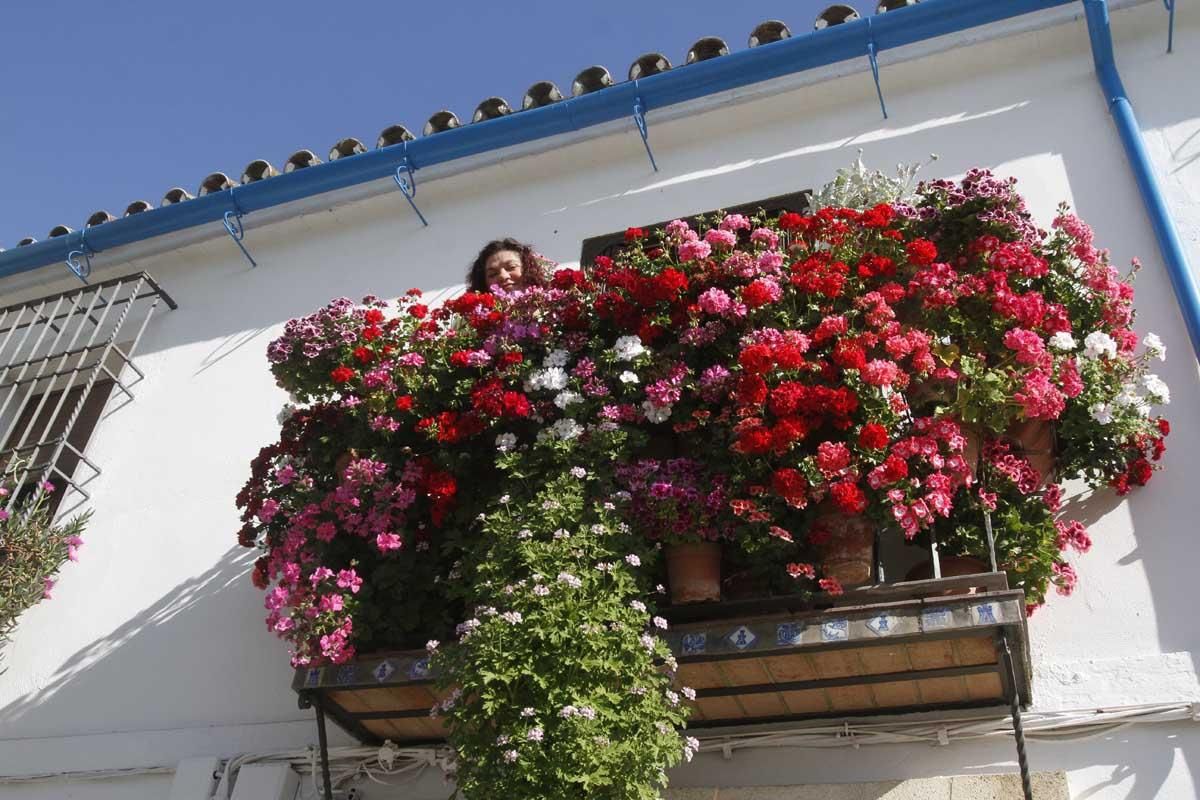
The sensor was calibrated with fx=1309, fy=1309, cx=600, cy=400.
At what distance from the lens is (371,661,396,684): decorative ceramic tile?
447 cm

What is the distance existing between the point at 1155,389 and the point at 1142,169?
1439mm

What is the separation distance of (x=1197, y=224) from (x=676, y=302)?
7.69 ft

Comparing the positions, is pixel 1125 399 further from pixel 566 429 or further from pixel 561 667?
pixel 561 667

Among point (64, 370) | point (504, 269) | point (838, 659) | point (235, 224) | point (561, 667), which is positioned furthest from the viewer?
point (235, 224)

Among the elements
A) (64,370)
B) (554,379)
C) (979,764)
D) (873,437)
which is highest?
(64,370)

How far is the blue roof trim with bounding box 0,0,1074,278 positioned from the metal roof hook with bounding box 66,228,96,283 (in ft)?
0.08

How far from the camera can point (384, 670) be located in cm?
449

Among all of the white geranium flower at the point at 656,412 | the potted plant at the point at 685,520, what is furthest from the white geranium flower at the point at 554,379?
the potted plant at the point at 685,520

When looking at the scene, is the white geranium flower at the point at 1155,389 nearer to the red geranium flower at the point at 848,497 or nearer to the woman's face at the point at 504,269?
the red geranium flower at the point at 848,497

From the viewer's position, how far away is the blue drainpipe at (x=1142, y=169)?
504 cm

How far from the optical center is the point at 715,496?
424 cm

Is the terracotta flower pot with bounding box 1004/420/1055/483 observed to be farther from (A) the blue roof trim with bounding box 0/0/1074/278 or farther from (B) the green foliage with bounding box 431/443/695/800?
(A) the blue roof trim with bounding box 0/0/1074/278

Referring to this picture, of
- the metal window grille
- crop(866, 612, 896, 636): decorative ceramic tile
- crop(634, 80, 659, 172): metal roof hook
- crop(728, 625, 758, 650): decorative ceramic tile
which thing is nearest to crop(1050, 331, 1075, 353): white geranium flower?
crop(866, 612, 896, 636): decorative ceramic tile

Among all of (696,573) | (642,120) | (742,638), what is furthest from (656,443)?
(642,120)
